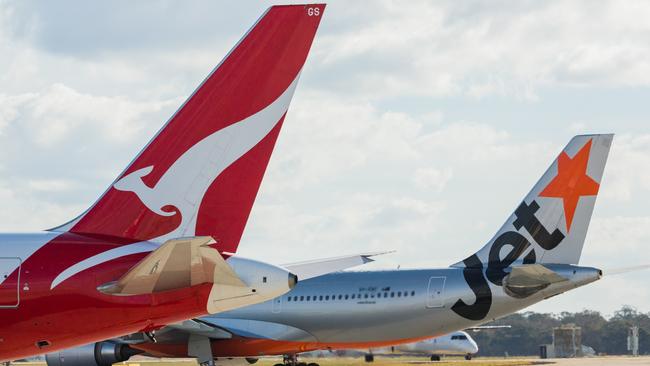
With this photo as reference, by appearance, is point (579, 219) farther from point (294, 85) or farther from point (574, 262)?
point (294, 85)

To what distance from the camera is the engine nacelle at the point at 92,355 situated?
3186 centimetres

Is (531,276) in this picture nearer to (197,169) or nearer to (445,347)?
(197,169)

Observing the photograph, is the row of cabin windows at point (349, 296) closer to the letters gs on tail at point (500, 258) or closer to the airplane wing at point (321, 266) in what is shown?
the letters gs on tail at point (500, 258)

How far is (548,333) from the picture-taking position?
313 feet

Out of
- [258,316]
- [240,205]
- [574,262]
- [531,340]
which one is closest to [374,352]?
[258,316]

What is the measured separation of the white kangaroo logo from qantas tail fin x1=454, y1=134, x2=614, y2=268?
66.9 ft

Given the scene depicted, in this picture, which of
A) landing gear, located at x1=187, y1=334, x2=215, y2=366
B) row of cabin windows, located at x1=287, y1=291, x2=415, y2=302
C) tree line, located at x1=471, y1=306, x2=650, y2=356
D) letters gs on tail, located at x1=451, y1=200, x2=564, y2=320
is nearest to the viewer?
letters gs on tail, located at x1=451, y1=200, x2=564, y2=320

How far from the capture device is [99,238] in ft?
42.3

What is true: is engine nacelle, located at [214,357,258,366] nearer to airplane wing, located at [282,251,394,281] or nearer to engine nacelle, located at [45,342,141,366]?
engine nacelle, located at [45,342,141,366]

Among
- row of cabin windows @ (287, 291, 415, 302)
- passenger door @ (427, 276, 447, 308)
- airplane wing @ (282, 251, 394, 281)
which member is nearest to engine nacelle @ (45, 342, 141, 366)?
row of cabin windows @ (287, 291, 415, 302)

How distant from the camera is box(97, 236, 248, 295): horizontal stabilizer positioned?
10484 millimetres

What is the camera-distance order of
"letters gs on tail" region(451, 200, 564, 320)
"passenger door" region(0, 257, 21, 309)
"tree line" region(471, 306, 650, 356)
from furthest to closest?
"tree line" region(471, 306, 650, 356) < "letters gs on tail" region(451, 200, 564, 320) < "passenger door" region(0, 257, 21, 309)

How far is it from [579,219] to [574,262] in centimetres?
126

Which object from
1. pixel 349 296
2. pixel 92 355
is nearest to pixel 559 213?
pixel 349 296
